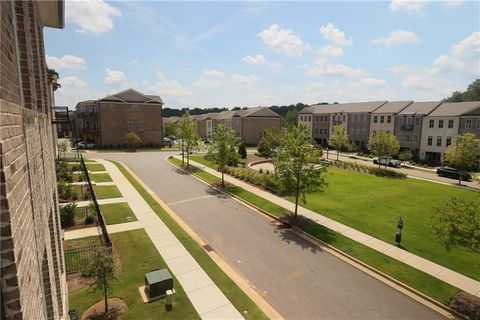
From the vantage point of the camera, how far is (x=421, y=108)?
54.3m

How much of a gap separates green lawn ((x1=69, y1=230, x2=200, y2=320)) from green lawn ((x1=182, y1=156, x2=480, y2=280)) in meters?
11.4

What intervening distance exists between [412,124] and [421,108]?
352cm

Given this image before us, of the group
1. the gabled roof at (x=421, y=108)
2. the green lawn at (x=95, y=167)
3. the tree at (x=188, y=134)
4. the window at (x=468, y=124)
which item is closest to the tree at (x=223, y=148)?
the tree at (x=188, y=134)

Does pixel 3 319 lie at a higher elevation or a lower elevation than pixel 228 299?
higher

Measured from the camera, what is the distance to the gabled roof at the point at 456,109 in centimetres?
4611

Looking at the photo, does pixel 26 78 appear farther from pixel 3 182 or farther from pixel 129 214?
pixel 129 214

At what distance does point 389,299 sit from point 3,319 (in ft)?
43.2

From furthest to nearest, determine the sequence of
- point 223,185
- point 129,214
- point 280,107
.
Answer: point 280,107
point 223,185
point 129,214

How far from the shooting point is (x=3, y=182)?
2.51m

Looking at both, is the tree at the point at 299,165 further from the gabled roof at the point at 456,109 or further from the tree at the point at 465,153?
the gabled roof at the point at 456,109

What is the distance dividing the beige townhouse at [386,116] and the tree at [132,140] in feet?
150

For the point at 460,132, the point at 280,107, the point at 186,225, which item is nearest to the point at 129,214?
the point at 186,225

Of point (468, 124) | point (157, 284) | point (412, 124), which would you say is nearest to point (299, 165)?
point (157, 284)

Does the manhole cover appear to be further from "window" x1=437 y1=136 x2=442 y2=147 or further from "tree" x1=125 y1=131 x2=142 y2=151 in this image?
"window" x1=437 y1=136 x2=442 y2=147
